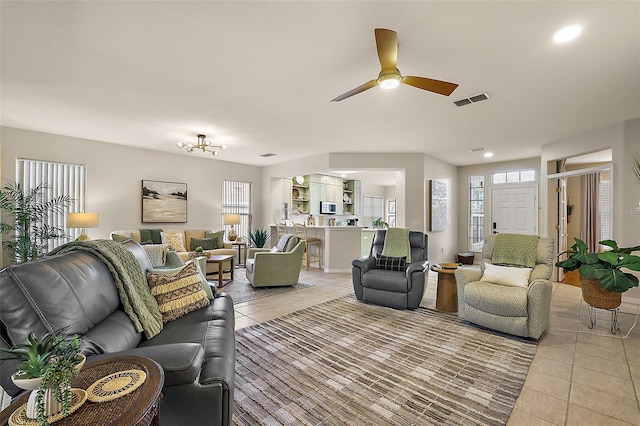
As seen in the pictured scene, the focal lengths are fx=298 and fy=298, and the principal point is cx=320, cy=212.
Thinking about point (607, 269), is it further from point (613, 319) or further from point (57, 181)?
point (57, 181)

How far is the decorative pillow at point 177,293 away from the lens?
2148 mm

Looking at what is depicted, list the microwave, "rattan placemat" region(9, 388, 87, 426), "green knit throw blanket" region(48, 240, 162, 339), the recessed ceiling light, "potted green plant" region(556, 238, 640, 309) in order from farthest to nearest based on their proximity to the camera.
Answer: the microwave → "potted green plant" region(556, 238, 640, 309) → the recessed ceiling light → "green knit throw blanket" region(48, 240, 162, 339) → "rattan placemat" region(9, 388, 87, 426)

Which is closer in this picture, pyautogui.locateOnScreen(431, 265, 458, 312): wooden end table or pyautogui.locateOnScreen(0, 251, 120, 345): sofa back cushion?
pyautogui.locateOnScreen(0, 251, 120, 345): sofa back cushion

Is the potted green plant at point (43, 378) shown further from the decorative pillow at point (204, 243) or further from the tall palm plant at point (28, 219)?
the decorative pillow at point (204, 243)

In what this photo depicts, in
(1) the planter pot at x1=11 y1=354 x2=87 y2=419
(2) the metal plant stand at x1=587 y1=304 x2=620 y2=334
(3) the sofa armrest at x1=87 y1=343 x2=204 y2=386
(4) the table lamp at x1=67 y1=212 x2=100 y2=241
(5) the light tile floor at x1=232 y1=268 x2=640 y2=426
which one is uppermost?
(4) the table lamp at x1=67 y1=212 x2=100 y2=241

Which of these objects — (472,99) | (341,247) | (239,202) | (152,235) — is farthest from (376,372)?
(239,202)

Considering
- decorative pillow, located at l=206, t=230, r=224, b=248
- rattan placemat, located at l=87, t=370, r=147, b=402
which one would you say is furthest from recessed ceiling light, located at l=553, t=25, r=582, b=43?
decorative pillow, located at l=206, t=230, r=224, b=248

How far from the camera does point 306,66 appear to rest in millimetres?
2652

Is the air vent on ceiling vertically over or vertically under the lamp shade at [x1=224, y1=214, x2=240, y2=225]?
over

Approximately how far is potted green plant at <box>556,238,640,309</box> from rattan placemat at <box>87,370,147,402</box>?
12.6 feet

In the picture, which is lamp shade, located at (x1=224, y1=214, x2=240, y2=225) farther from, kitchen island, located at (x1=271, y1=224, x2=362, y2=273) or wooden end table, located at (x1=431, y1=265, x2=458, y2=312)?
wooden end table, located at (x1=431, y1=265, x2=458, y2=312)

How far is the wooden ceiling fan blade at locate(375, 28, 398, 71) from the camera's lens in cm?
193

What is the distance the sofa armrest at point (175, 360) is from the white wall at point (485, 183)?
7.66m

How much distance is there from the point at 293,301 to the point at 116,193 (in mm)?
4122
